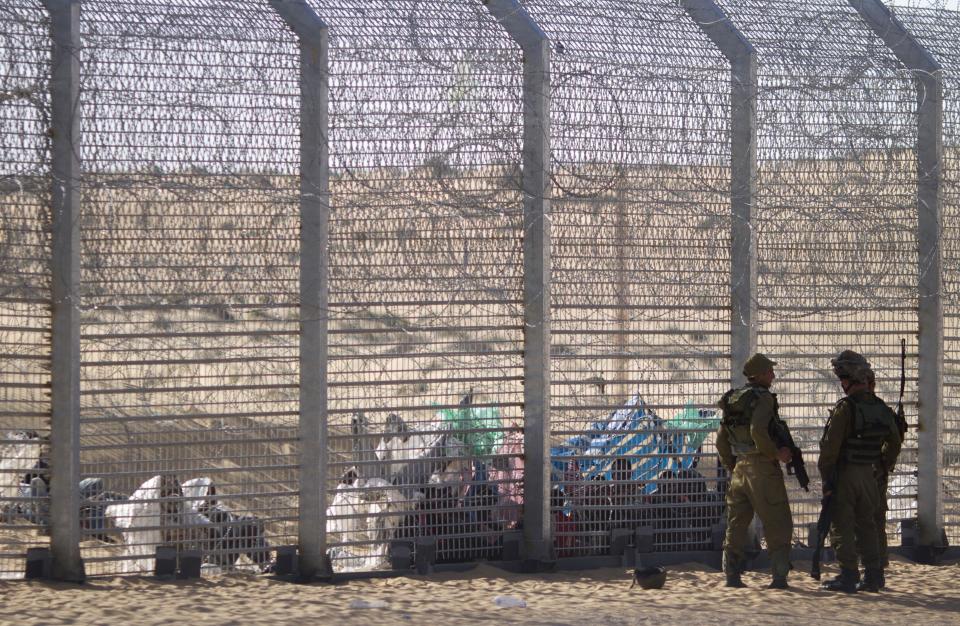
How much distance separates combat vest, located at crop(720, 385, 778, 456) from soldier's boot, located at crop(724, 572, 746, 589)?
0.74 meters

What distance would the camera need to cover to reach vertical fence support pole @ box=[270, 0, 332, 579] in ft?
24.3

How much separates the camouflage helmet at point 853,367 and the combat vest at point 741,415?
0.48m

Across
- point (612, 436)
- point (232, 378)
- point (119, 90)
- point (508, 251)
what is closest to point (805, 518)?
point (612, 436)

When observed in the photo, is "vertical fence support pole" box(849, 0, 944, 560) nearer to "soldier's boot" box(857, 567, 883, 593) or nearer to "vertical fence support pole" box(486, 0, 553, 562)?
"soldier's boot" box(857, 567, 883, 593)

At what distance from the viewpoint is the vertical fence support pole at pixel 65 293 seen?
23.0ft

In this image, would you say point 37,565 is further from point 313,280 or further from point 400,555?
point 313,280

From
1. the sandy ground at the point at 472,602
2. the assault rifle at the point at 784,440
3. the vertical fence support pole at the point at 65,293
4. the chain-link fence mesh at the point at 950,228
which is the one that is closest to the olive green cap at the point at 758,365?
the assault rifle at the point at 784,440

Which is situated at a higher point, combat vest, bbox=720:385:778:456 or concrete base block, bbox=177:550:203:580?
combat vest, bbox=720:385:778:456

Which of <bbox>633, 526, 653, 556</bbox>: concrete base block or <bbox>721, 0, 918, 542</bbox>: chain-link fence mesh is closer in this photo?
<bbox>633, 526, 653, 556</bbox>: concrete base block

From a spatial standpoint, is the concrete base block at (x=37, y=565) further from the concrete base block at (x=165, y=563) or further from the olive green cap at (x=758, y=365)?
the olive green cap at (x=758, y=365)

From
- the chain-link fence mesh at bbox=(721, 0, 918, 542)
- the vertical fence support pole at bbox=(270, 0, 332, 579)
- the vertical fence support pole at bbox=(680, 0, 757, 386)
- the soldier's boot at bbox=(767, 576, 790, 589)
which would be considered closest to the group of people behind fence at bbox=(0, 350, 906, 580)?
the soldier's boot at bbox=(767, 576, 790, 589)

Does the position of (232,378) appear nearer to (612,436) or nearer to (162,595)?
(162,595)

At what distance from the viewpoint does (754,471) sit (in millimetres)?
7355

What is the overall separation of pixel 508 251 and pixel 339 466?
5.71 ft
